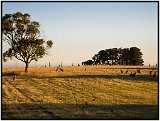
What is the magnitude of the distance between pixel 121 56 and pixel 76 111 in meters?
112

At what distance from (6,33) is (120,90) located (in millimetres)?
28789

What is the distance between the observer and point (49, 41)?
5934 centimetres

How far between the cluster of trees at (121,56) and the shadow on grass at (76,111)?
313 feet

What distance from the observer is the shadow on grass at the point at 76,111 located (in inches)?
950

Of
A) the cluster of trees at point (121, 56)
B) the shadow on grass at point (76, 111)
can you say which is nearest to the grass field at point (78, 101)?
the shadow on grass at point (76, 111)

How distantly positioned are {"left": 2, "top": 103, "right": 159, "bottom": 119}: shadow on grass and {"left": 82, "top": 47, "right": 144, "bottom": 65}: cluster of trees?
95.4 meters

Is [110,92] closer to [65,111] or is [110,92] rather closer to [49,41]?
[65,111]

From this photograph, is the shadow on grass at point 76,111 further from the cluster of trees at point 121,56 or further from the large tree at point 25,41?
→ the cluster of trees at point 121,56

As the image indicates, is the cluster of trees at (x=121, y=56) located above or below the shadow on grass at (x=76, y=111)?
above

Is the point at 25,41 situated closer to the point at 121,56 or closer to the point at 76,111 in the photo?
the point at 76,111

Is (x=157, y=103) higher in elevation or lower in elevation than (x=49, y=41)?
lower

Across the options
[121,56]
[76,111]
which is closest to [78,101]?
[76,111]

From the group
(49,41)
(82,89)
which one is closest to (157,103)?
(82,89)

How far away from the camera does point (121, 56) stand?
135500 millimetres
